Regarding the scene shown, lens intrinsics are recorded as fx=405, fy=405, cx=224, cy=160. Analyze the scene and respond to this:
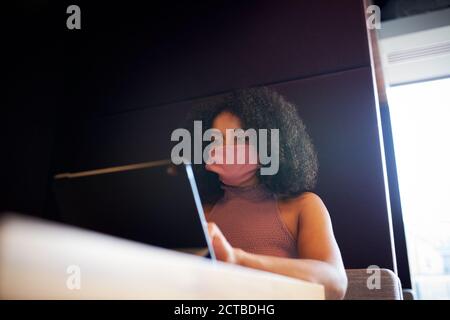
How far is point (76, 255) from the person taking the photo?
796 mm

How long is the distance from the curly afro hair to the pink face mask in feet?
0.11

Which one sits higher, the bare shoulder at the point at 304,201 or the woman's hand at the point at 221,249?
the bare shoulder at the point at 304,201

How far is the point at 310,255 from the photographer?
3.99 ft

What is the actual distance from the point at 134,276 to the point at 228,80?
Answer: 1.25m

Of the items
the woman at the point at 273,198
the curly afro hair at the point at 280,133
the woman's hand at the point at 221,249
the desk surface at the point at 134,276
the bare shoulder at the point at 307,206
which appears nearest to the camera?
the desk surface at the point at 134,276

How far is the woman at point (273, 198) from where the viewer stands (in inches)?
50.2

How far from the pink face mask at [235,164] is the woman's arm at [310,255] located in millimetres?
229

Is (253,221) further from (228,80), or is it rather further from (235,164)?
(228,80)

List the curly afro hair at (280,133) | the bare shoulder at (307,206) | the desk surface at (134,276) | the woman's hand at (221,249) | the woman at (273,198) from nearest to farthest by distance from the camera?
1. the desk surface at (134,276)
2. the woman's hand at (221,249)
3. the woman at (273,198)
4. the bare shoulder at (307,206)
5. the curly afro hair at (280,133)

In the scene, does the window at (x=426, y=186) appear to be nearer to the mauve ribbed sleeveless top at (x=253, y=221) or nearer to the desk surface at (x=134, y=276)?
the mauve ribbed sleeveless top at (x=253, y=221)

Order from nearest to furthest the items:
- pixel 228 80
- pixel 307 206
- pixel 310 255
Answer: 1. pixel 310 255
2. pixel 307 206
3. pixel 228 80

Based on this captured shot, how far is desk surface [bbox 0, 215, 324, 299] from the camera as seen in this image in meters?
0.66

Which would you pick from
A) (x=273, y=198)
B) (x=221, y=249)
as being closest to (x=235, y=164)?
(x=273, y=198)

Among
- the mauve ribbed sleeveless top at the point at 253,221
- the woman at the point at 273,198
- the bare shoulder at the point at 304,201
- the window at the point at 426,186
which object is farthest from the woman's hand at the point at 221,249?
the window at the point at 426,186
